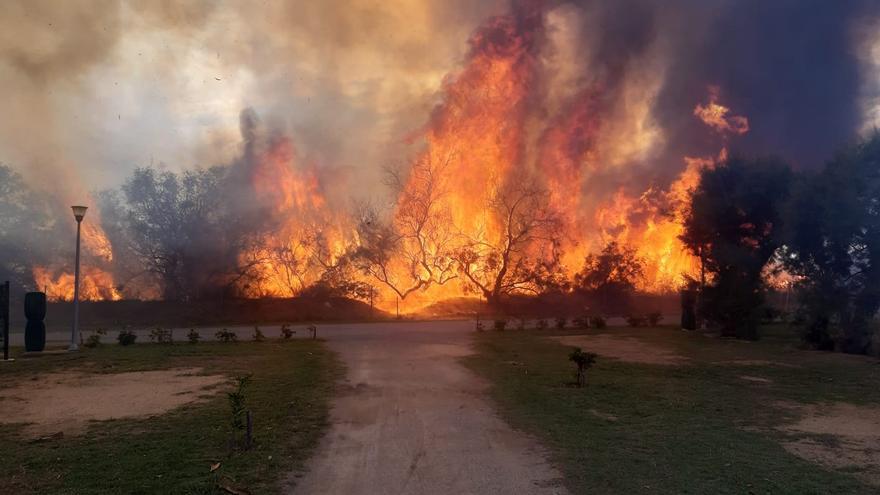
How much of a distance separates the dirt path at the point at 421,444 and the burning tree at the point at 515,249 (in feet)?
115

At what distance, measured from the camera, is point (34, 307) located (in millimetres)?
23984

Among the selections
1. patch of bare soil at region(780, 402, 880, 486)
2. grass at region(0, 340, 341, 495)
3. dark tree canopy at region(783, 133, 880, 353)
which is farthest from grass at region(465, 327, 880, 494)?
grass at region(0, 340, 341, 495)

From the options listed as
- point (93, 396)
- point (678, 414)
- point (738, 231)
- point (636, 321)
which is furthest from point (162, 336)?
point (738, 231)

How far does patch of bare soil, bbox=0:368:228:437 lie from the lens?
1172 cm

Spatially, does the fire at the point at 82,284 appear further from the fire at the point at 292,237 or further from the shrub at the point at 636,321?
the shrub at the point at 636,321

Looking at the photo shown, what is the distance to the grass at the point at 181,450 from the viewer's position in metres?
7.66

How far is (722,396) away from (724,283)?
21.5 meters

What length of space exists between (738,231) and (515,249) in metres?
22.2

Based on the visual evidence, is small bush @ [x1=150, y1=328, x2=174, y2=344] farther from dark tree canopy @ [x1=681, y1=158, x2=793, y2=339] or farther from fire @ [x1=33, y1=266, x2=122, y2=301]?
dark tree canopy @ [x1=681, y1=158, x2=793, y2=339]

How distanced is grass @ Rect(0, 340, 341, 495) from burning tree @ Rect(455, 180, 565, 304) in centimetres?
3717

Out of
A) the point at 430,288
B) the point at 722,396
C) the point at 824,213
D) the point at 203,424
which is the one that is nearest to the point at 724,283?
the point at 824,213

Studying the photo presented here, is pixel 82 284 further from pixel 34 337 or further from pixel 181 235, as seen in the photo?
pixel 34 337

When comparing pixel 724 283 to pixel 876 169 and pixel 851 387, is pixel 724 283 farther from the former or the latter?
pixel 851 387

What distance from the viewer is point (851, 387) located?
1600 cm
